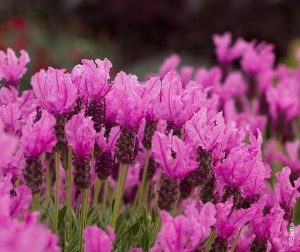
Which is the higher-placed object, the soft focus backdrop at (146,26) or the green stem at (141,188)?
the soft focus backdrop at (146,26)

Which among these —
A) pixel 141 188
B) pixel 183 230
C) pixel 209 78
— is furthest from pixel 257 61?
pixel 183 230

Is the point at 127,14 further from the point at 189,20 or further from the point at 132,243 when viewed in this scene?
the point at 132,243

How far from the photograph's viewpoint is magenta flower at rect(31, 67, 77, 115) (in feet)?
5.20

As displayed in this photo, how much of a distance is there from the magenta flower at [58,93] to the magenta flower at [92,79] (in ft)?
0.17

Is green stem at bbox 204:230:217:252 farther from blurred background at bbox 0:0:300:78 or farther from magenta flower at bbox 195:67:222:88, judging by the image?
blurred background at bbox 0:0:300:78

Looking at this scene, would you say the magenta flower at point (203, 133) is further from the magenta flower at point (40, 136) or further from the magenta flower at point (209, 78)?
the magenta flower at point (209, 78)

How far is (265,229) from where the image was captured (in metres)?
1.60

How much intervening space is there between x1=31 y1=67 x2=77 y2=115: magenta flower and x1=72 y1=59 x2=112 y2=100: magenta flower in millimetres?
52

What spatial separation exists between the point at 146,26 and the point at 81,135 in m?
9.16

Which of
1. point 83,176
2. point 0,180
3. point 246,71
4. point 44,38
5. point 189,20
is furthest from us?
point 189,20

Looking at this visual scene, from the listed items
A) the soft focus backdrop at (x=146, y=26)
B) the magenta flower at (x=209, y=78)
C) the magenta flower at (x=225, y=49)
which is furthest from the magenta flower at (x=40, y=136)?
the soft focus backdrop at (x=146, y=26)

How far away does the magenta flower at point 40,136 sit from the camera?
149cm

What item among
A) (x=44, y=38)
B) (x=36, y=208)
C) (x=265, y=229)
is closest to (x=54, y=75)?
(x=36, y=208)

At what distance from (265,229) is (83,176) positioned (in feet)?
1.40
